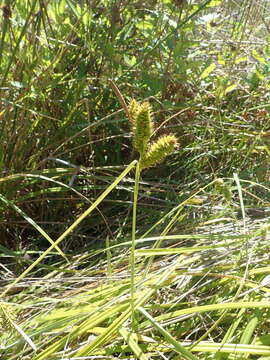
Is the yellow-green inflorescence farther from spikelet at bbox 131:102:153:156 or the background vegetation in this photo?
the background vegetation

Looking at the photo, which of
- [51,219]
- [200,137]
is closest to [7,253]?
[51,219]

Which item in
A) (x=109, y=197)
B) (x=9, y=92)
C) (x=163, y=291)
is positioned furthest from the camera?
(x=109, y=197)

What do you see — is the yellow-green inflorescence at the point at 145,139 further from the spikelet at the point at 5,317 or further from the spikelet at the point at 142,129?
the spikelet at the point at 5,317

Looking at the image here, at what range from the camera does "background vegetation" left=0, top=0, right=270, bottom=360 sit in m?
0.95

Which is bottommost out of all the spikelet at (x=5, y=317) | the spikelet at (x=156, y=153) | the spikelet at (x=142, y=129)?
the spikelet at (x=5, y=317)

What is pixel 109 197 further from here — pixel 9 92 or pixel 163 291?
pixel 163 291

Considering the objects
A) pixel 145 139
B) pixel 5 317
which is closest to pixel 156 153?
pixel 145 139

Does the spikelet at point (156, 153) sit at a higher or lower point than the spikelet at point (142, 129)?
lower

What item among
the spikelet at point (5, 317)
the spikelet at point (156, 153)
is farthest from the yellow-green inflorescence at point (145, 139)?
the spikelet at point (5, 317)

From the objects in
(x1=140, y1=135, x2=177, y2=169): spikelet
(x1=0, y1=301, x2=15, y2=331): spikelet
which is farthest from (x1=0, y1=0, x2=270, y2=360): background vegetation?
(x1=140, y1=135, x2=177, y2=169): spikelet

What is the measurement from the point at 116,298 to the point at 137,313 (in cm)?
5

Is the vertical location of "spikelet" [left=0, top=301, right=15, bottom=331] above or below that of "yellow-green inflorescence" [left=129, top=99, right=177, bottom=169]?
Result: below

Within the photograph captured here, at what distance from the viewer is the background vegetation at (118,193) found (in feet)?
3.11

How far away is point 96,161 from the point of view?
166cm
